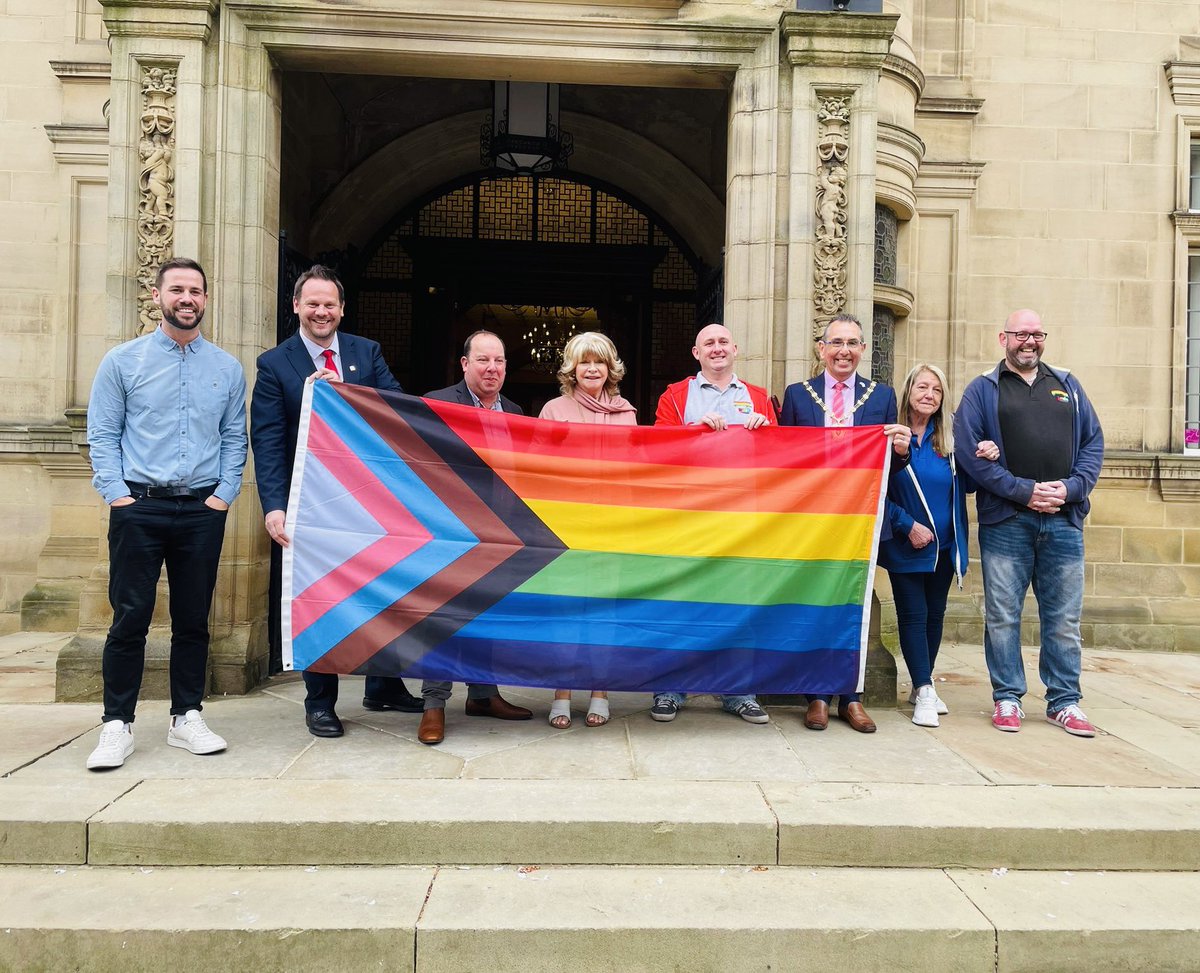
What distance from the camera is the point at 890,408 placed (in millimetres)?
4793

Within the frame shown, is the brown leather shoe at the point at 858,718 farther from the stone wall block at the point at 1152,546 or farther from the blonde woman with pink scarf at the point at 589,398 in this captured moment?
the stone wall block at the point at 1152,546

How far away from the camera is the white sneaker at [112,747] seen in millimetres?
3791

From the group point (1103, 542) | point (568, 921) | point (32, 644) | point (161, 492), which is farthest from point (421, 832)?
point (1103, 542)

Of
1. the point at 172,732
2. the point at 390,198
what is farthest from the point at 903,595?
the point at 390,198

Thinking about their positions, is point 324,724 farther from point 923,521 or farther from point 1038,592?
point 1038,592

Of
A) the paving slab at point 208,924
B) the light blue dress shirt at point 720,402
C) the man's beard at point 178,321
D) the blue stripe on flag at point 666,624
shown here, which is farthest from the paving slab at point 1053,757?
the man's beard at point 178,321

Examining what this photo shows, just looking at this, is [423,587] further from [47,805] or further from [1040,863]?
[1040,863]

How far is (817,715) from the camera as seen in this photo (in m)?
4.61

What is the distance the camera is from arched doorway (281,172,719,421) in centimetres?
1004

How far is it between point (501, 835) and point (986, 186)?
24.6ft

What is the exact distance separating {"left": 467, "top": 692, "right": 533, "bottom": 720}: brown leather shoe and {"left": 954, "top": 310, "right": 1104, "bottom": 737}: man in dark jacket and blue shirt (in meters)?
2.67

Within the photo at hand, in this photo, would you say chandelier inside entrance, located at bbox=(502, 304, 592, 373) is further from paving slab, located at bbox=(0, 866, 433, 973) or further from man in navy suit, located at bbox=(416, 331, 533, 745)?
paving slab, located at bbox=(0, 866, 433, 973)

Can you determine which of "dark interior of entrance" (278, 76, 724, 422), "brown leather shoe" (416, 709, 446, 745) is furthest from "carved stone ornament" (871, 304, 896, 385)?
"brown leather shoe" (416, 709, 446, 745)

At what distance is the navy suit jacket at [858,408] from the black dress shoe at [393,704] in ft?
8.95
